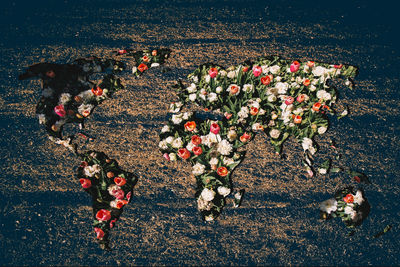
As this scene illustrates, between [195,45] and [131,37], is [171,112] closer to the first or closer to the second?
[195,45]

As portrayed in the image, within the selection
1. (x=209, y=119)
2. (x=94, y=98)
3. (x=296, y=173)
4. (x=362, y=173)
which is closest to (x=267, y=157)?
(x=296, y=173)

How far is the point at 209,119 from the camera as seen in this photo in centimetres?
229

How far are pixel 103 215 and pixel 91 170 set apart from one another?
1.37 ft

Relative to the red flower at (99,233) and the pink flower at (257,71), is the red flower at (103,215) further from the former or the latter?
the pink flower at (257,71)

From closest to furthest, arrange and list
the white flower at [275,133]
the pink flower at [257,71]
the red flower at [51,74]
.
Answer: the white flower at [275,133]
the pink flower at [257,71]
the red flower at [51,74]

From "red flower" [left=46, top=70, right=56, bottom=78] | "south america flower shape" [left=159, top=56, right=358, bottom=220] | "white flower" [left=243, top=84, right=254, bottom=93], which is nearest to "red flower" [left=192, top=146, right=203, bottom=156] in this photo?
"south america flower shape" [left=159, top=56, right=358, bottom=220]

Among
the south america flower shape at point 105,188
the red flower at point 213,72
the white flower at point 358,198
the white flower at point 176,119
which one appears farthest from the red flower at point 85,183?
the white flower at point 358,198

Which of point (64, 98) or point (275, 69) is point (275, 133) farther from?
point (64, 98)

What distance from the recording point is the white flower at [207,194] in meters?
2.00

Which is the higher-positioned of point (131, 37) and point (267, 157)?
point (131, 37)

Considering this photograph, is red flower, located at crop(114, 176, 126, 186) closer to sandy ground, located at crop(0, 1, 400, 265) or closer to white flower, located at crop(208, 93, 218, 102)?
sandy ground, located at crop(0, 1, 400, 265)

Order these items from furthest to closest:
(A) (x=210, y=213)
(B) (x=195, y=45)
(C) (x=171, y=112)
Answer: (B) (x=195, y=45), (C) (x=171, y=112), (A) (x=210, y=213)

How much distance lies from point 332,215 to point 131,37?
2.67 meters

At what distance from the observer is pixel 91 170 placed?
2.13 meters
